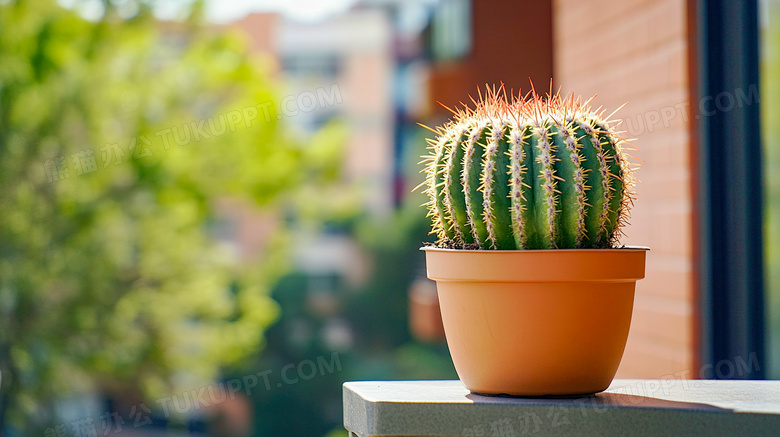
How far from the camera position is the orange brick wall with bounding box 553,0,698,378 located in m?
1.63

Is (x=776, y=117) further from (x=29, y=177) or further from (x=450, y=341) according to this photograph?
(x=29, y=177)

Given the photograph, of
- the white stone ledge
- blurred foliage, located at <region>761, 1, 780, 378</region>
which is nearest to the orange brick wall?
blurred foliage, located at <region>761, 1, 780, 378</region>

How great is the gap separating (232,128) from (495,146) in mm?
5268

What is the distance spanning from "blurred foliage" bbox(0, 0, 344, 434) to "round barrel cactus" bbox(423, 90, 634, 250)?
5001 mm

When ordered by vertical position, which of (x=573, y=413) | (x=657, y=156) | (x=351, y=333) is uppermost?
(x=657, y=156)

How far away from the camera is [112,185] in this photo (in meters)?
5.73

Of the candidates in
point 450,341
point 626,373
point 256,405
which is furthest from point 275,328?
point 450,341

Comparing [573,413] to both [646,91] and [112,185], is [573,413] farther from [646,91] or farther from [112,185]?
[112,185]

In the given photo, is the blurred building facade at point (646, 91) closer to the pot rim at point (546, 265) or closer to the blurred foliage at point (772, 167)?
the blurred foliage at point (772, 167)

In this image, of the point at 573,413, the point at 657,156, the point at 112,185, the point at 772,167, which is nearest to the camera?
the point at 573,413

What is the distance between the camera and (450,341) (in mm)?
967

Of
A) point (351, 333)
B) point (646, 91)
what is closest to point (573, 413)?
point (646, 91)

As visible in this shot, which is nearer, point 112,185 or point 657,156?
point 657,156

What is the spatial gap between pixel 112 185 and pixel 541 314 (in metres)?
5.39
